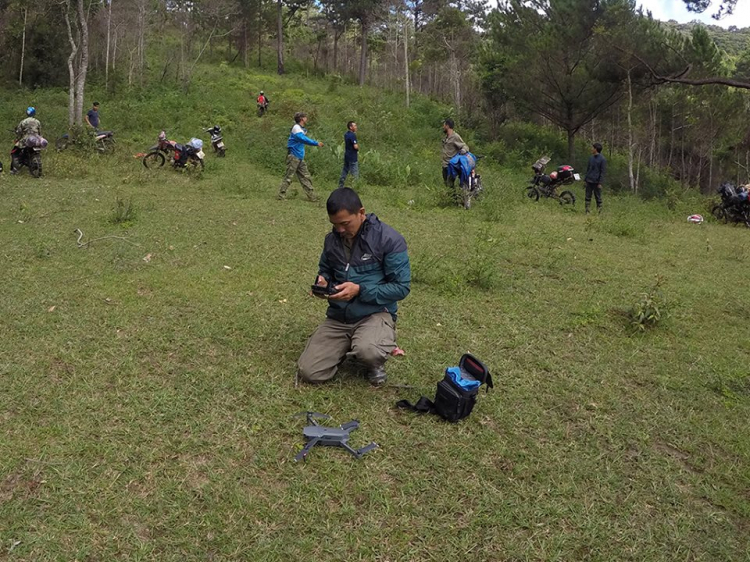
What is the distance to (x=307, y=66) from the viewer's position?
3081 centimetres

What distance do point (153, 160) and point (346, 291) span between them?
10.8m

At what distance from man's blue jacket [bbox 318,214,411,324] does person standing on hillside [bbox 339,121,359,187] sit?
7.67 meters

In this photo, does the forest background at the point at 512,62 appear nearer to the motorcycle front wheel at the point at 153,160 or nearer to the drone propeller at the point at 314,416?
the motorcycle front wheel at the point at 153,160

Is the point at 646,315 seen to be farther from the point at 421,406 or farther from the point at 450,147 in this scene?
the point at 450,147

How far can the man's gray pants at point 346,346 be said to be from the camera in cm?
340

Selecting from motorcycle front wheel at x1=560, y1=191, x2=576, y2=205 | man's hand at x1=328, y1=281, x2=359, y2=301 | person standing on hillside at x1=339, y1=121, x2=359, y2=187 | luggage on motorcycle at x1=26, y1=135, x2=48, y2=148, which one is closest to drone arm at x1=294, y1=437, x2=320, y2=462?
man's hand at x1=328, y1=281, x2=359, y2=301

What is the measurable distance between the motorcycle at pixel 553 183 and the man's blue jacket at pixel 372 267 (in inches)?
392

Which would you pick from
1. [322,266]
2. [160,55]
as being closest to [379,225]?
[322,266]

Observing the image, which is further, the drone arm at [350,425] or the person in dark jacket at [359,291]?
the person in dark jacket at [359,291]

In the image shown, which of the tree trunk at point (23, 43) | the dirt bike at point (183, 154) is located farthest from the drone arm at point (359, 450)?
the tree trunk at point (23, 43)

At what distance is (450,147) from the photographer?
1044 cm

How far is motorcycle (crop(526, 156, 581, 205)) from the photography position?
12.7 meters

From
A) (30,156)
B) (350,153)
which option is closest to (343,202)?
(350,153)

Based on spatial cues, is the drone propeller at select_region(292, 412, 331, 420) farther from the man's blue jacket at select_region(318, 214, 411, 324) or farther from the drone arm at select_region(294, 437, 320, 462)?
the man's blue jacket at select_region(318, 214, 411, 324)
